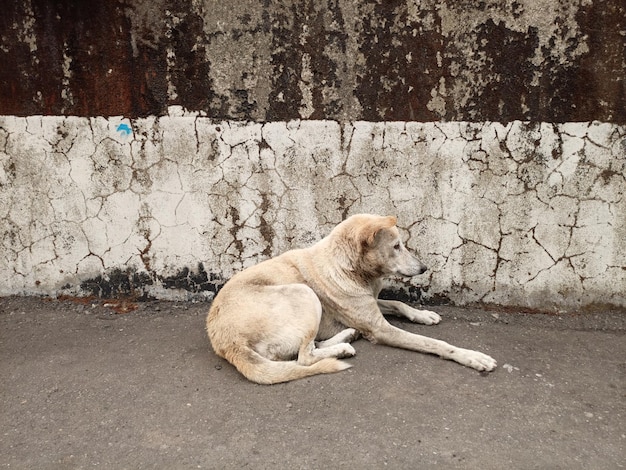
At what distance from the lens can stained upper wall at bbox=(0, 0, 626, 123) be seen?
4.20 m

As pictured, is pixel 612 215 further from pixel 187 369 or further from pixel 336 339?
pixel 187 369

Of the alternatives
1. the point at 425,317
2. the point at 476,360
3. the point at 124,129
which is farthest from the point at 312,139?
the point at 476,360

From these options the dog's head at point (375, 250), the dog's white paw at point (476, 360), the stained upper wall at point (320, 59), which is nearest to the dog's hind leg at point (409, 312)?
the dog's head at point (375, 250)

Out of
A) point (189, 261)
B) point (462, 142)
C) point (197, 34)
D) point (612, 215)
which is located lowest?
→ point (189, 261)

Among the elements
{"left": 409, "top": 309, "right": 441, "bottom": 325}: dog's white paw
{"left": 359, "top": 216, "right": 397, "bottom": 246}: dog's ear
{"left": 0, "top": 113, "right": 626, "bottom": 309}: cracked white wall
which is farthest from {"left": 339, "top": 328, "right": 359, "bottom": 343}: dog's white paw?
{"left": 0, "top": 113, "right": 626, "bottom": 309}: cracked white wall

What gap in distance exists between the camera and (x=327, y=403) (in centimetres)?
335

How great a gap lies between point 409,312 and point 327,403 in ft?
4.25

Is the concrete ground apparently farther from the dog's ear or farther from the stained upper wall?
the stained upper wall

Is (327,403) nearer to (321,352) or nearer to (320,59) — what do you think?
(321,352)

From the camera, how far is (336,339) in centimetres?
404

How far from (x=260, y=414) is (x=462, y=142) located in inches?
99.0

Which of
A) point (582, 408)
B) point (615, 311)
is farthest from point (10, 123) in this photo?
point (615, 311)

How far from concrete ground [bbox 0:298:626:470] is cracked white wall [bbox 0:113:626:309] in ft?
1.44

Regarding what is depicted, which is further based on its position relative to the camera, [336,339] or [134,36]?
[134,36]
